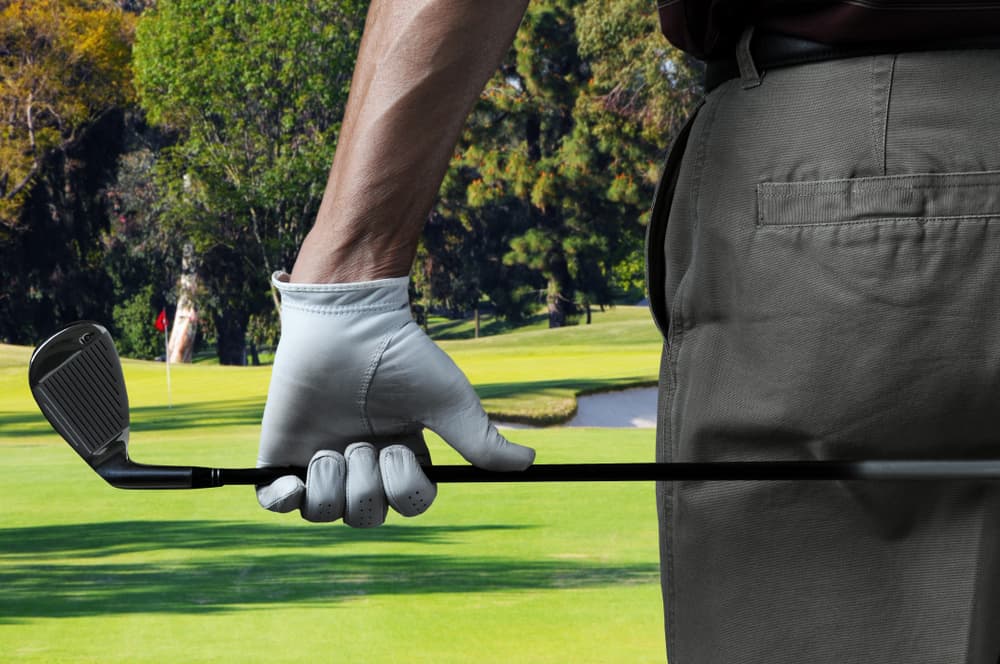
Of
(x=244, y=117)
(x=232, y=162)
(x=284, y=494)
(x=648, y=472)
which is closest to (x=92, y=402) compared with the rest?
(x=284, y=494)

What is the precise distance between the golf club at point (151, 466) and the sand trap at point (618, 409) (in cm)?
1125

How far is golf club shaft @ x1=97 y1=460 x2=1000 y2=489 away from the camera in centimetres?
69

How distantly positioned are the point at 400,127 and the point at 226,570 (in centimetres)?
434

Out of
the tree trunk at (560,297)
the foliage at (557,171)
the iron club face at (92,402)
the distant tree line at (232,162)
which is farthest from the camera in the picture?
the tree trunk at (560,297)

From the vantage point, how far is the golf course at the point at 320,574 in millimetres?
3635

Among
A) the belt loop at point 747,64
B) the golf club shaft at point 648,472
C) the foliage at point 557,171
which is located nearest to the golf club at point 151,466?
the golf club shaft at point 648,472

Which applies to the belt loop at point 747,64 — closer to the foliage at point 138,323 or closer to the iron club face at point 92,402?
the iron club face at point 92,402

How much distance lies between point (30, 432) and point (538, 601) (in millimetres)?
8564

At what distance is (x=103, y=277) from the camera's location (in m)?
19.6

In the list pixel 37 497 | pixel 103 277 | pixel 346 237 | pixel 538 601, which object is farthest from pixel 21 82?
pixel 346 237

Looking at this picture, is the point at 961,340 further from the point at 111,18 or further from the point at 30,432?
the point at 111,18

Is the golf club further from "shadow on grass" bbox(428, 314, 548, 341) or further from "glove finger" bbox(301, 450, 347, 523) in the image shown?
"shadow on grass" bbox(428, 314, 548, 341)

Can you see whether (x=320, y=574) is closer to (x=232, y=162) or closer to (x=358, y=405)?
(x=358, y=405)

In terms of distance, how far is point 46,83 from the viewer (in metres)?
19.2
